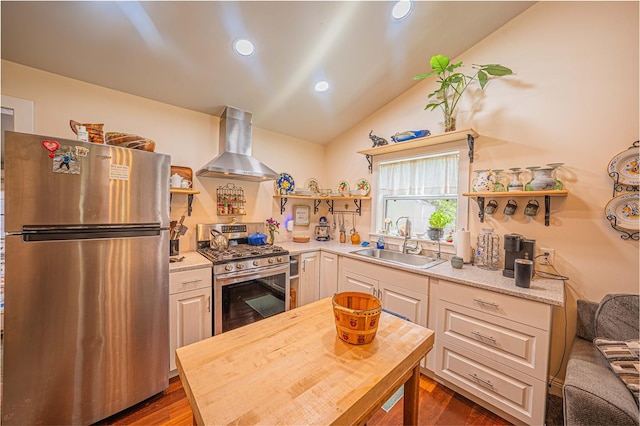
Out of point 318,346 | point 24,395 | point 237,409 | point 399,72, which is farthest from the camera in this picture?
point 399,72

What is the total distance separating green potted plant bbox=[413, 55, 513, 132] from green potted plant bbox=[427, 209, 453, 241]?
0.81m

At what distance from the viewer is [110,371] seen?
152cm

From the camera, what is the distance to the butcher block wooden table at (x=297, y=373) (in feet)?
2.05

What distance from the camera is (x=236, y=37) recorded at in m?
1.82

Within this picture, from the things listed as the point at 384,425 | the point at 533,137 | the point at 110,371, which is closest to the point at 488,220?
the point at 533,137

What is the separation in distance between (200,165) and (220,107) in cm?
64

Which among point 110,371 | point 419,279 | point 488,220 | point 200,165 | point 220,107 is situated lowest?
point 110,371

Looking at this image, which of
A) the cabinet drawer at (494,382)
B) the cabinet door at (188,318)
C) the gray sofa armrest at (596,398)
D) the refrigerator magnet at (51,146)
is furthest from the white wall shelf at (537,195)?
the refrigerator magnet at (51,146)

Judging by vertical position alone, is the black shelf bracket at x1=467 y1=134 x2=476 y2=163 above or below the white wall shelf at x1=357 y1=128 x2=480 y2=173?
below

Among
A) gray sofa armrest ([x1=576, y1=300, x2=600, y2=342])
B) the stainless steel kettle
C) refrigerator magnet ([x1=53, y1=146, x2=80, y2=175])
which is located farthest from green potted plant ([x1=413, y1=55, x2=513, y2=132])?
refrigerator magnet ([x1=53, y1=146, x2=80, y2=175])

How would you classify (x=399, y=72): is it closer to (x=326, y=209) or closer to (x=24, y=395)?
(x=326, y=209)

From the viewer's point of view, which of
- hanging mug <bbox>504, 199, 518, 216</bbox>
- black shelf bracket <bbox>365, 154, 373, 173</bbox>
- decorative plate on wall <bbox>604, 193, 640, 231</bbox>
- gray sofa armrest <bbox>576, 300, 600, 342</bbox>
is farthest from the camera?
black shelf bracket <bbox>365, 154, 373, 173</bbox>

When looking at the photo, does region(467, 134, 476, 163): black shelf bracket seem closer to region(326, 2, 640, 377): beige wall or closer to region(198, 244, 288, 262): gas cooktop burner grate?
region(326, 2, 640, 377): beige wall

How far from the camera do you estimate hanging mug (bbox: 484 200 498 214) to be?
2.06 metres
